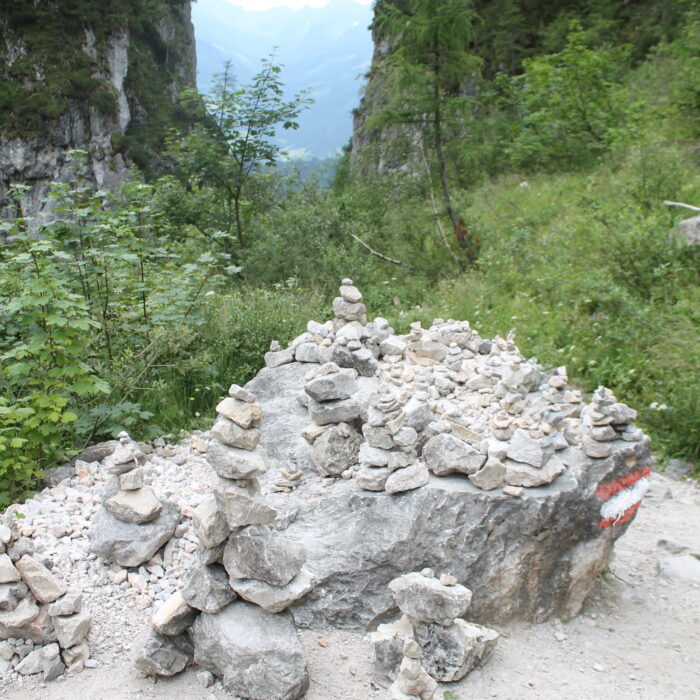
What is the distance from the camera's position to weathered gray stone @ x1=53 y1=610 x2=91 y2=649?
3.49m

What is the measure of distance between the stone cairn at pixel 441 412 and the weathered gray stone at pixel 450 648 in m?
0.87

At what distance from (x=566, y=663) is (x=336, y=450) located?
2.06m

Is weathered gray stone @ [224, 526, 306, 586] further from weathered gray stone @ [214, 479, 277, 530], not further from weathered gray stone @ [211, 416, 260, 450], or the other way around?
weathered gray stone @ [211, 416, 260, 450]

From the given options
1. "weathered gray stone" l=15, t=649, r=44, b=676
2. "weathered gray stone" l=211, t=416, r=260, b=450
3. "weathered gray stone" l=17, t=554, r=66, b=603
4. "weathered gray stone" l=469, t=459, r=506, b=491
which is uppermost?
"weathered gray stone" l=211, t=416, r=260, b=450

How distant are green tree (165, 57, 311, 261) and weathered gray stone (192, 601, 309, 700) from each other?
884cm

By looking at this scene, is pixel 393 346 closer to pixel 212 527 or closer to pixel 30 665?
pixel 212 527

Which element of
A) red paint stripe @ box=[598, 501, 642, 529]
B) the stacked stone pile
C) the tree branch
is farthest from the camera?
the tree branch

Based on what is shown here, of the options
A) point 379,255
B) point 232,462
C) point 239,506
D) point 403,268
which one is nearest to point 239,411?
point 232,462

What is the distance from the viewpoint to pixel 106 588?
4051mm

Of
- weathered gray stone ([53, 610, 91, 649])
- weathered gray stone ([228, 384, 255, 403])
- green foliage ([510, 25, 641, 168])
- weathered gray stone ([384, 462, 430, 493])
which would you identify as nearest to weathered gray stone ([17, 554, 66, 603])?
weathered gray stone ([53, 610, 91, 649])

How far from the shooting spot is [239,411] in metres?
3.47

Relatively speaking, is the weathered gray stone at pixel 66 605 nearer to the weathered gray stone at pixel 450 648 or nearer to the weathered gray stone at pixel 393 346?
the weathered gray stone at pixel 450 648

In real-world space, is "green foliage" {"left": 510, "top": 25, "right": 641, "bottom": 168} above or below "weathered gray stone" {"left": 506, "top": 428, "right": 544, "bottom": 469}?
above

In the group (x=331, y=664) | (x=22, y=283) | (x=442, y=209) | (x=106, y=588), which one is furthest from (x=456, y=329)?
(x=442, y=209)
